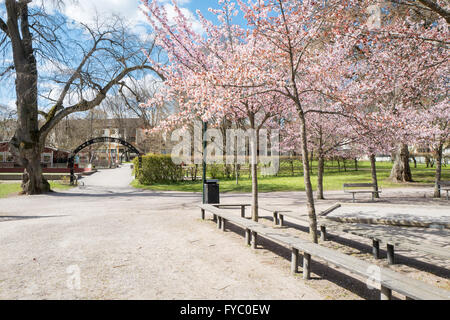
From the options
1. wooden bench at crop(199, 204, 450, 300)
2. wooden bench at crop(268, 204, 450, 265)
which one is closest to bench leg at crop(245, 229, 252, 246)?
wooden bench at crop(199, 204, 450, 300)

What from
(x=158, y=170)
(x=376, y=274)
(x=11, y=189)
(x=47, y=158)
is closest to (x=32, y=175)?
(x=11, y=189)

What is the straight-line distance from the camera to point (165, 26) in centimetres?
743

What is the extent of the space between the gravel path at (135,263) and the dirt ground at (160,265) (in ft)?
0.04

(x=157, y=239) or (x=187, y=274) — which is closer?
(x=187, y=274)

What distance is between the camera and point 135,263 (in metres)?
4.73

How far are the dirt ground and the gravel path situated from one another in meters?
0.01

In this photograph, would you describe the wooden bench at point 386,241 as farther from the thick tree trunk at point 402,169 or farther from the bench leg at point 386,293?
the thick tree trunk at point 402,169

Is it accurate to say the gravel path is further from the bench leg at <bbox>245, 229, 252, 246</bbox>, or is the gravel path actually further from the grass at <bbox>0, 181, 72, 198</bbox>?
the grass at <bbox>0, 181, 72, 198</bbox>

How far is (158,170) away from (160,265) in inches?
698

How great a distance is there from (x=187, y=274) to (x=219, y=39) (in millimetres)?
6347

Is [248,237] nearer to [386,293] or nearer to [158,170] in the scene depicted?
[386,293]
